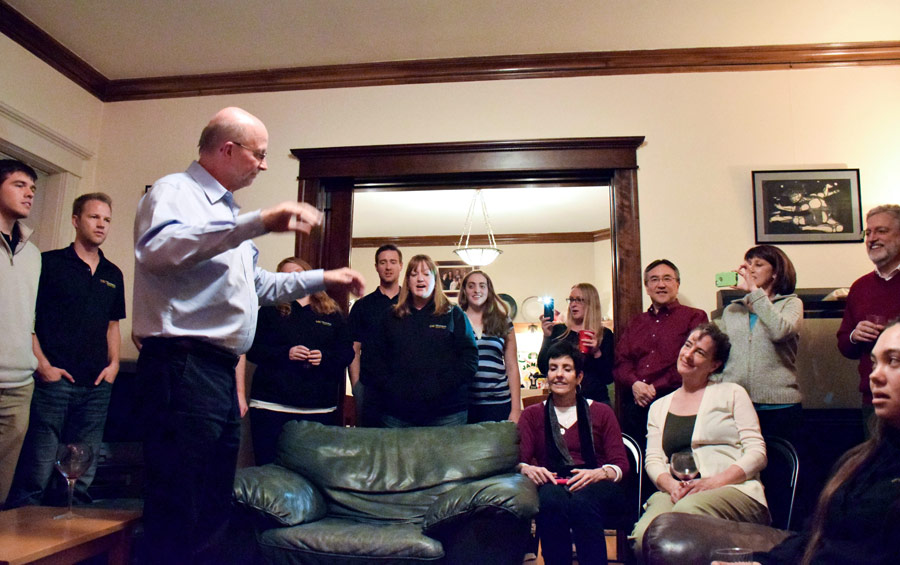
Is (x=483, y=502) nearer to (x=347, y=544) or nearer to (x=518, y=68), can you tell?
(x=347, y=544)

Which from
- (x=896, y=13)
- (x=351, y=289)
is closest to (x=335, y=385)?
(x=351, y=289)

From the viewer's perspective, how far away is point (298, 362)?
10.4 feet

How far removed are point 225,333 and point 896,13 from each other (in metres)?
3.85

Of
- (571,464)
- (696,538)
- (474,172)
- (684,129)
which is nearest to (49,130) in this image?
(474,172)

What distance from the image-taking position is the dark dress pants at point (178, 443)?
1.56 meters

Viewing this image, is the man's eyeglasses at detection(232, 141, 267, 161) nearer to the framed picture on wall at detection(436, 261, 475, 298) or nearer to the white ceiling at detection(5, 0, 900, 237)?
the white ceiling at detection(5, 0, 900, 237)

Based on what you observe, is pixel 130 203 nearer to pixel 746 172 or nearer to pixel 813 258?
pixel 746 172

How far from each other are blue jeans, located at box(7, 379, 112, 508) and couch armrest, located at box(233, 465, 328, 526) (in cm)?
79

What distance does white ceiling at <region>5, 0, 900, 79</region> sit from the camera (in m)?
3.45

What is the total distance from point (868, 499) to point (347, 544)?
1.67 m

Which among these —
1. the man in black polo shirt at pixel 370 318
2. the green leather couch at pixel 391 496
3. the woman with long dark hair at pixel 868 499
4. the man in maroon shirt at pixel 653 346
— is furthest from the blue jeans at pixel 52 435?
the woman with long dark hair at pixel 868 499

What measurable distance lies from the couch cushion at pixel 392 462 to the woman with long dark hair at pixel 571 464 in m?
0.14

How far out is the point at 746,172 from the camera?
373 cm

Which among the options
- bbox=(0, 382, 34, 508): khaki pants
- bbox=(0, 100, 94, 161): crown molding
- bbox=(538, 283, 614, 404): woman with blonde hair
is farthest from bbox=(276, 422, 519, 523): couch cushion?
bbox=(0, 100, 94, 161): crown molding
